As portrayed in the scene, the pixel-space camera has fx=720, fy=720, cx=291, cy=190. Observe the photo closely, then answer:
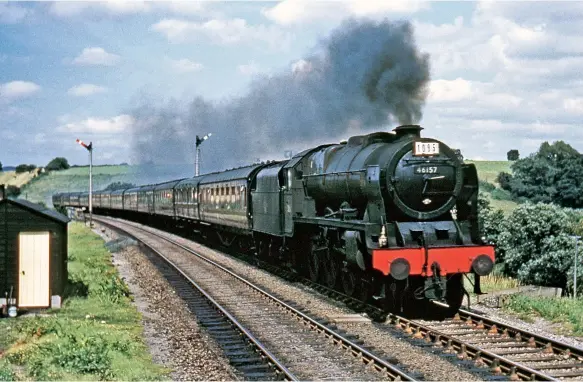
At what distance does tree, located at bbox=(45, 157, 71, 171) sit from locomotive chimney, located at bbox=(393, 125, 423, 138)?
171239 mm

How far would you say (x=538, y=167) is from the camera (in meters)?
63.2

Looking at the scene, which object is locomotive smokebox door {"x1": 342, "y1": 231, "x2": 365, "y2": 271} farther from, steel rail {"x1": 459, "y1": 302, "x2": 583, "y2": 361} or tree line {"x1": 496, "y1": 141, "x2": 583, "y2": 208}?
tree line {"x1": 496, "y1": 141, "x2": 583, "y2": 208}

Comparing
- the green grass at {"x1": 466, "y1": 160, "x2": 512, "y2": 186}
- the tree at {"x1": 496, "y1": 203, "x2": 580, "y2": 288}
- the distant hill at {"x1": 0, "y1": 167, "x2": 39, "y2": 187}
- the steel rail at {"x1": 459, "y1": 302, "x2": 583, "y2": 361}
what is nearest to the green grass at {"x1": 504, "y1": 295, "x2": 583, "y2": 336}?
the steel rail at {"x1": 459, "y1": 302, "x2": 583, "y2": 361}

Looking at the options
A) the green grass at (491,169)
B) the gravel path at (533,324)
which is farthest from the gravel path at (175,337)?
the green grass at (491,169)

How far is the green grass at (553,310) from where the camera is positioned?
12.6m

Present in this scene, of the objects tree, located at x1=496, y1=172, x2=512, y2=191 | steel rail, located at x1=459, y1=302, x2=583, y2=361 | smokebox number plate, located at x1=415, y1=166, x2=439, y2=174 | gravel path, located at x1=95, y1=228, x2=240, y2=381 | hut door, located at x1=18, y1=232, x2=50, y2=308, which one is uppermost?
tree, located at x1=496, y1=172, x2=512, y2=191

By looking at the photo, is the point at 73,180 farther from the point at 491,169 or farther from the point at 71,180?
the point at 491,169

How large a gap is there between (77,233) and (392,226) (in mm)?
31026

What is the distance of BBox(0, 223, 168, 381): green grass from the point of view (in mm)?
9922

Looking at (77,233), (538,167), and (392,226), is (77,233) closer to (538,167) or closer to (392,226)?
(392,226)

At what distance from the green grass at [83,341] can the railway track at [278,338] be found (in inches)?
56.9

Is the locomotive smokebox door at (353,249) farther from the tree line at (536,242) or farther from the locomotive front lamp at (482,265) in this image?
the tree line at (536,242)

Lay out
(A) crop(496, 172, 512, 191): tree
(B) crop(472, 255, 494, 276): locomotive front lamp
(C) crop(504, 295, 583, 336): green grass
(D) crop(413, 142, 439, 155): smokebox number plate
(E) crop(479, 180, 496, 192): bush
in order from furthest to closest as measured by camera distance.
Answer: (A) crop(496, 172, 512, 191): tree → (E) crop(479, 180, 496, 192): bush → (D) crop(413, 142, 439, 155): smokebox number plate → (B) crop(472, 255, 494, 276): locomotive front lamp → (C) crop(504, 295, 583, 336): green grass

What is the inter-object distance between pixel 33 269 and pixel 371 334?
23.6ft
